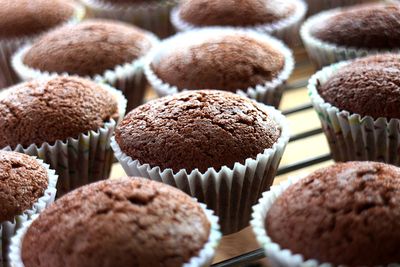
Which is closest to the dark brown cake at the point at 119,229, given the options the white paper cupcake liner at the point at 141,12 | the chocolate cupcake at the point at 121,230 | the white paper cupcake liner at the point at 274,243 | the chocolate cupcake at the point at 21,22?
the chocolate cupcake at the point at 121,230

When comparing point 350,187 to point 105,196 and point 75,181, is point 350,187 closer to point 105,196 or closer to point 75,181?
point 105,196

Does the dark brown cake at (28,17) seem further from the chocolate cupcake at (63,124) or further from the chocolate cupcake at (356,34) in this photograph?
the chocolate cupcake at (356,34)

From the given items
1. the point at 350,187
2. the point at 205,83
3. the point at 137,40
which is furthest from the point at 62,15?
the point at 350,187

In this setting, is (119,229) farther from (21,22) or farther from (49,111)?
(21,22)

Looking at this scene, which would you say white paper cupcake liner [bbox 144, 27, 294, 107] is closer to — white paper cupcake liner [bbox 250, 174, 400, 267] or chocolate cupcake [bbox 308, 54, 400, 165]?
chocolate cupcake [bbox 308, 54, 400, 165]

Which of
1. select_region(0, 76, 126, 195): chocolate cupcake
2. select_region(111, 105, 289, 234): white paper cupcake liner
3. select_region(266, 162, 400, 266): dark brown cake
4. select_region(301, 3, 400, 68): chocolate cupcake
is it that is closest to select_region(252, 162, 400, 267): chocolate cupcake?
select_region(266, 162, 400, 266): dark brown cake
